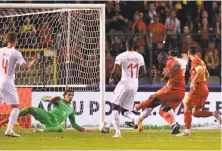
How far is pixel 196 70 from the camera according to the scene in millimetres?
19000

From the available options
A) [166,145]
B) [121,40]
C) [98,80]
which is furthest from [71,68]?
[166,145]

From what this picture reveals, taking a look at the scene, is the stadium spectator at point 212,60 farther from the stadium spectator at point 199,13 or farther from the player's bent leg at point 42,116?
the player's bent leg at point 42,116

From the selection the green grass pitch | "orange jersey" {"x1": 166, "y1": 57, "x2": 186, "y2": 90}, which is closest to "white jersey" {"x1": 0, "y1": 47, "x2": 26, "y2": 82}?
the green grass pitch

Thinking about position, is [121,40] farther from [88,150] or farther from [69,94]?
[88,150]

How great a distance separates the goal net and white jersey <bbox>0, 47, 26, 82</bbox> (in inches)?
108

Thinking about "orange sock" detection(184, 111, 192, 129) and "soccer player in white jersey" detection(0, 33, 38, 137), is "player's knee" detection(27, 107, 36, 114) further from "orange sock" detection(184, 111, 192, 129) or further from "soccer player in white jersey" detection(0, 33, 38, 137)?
"orange sock" detection(184, 111, 192, 129)

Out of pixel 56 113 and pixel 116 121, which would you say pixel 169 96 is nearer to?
pixel 116 121

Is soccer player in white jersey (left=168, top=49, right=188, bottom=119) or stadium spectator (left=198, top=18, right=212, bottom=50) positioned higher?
stadium spectator (left=198, top=18, right=212, bottom=50)

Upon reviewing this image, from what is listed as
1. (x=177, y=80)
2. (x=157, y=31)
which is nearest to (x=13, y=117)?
(x=177, y=80)

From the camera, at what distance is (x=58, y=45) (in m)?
22.7

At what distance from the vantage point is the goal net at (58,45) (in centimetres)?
2173

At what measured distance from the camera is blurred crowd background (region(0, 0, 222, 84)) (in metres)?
25.1

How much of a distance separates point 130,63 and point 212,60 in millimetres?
6843

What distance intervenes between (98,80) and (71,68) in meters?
0.94
